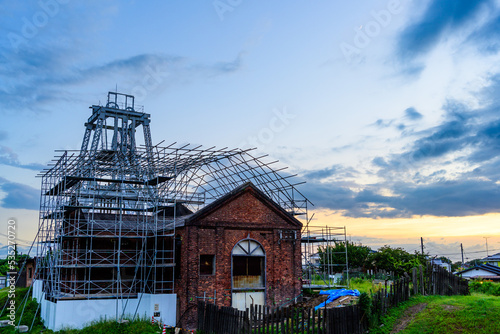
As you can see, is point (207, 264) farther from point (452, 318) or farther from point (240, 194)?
point (452, 318)

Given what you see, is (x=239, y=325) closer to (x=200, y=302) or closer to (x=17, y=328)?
(x=200, y=302)

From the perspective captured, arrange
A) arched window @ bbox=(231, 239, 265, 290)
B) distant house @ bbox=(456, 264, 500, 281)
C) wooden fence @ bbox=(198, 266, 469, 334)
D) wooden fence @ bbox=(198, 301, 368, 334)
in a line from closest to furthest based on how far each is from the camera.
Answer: wooden fence @ bbox=(198, 301, 368, 334) < wooden fence @ bbox=(198, 266, 469, 334) < arched window @ bbox=(231, 239, 265, 290) < distant house @ bbox=(456, 264, 500, 281)

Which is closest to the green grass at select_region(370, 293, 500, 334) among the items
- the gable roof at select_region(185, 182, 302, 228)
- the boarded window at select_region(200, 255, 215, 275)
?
the boarded window at select_region(200, 255, 215, 275)

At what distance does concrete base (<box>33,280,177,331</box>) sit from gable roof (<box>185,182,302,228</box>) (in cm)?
508

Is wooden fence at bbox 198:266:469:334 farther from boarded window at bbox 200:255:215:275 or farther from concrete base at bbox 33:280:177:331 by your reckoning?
boarded window at bbox 200:255:215:275

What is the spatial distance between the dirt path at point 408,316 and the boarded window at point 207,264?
12.4 meters

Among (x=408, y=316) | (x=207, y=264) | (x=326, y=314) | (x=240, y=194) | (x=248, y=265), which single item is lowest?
(x=408, y=316)

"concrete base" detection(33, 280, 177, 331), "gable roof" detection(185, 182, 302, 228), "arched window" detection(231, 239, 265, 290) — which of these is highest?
"gable roof" detection(185, 182, 302, 228)

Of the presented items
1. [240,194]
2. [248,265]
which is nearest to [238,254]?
[248,265]

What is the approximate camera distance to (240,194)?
29.0 m

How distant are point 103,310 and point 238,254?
871cm

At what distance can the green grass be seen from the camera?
51.9 feet

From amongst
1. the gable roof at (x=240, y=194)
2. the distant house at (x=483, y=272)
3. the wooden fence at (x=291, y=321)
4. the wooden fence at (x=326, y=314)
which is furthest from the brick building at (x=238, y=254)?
the distant house at (x=483, y=272)

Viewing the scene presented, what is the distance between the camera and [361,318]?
56.6 feet
